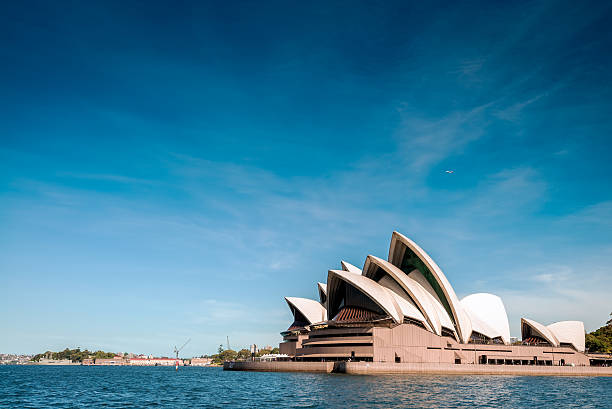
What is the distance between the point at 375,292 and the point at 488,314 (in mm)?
32304

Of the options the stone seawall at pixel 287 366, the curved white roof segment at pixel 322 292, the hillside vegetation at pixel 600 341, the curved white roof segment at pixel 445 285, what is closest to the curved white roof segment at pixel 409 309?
the curved white roof segment at pixel 445 285

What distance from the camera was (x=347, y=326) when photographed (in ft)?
259

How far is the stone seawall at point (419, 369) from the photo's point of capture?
71.1m

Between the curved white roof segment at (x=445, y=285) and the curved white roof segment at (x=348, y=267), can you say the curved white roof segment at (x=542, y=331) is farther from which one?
the curved white roof segment at (x=348, y=267)

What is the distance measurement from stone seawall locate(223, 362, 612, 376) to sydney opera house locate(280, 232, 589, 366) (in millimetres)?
2415

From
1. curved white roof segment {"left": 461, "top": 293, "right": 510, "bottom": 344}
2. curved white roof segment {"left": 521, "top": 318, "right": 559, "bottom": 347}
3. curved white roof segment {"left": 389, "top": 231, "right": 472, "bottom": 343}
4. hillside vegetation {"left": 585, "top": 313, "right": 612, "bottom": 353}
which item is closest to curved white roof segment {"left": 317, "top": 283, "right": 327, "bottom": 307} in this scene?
curved white roof segment {"left": 389, "top": 231, "right": 472, "bottom": 343}

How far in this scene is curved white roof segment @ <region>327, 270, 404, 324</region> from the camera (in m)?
77.2

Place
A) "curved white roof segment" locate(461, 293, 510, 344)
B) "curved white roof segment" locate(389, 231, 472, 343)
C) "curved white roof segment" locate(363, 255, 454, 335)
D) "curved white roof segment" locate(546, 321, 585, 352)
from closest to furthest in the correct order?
1. "curved white roof segment" locate(363, 255, 454, 335)
2. "curved white roof segment" locate(389, 231, 472, 343)
3. "curved white roof segment" locate(461, 293, 510, 344)
4. "curved white roof segment" locate(546, 321, 585, 352)

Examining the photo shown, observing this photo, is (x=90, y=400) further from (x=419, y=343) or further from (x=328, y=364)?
(x=419, y=343)

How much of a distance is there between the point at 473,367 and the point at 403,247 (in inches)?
856

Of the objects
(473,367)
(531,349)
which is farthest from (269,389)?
(531,349)

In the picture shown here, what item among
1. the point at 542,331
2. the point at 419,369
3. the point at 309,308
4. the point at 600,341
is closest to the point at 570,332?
the point at 542,331

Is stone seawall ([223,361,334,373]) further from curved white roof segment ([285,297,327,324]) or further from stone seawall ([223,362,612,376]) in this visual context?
curved white roof segment ([285,297,327,324])

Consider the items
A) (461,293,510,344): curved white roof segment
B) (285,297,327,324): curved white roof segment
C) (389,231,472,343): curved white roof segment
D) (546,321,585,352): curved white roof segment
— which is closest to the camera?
(389,231,472,343): curved white roof segment
